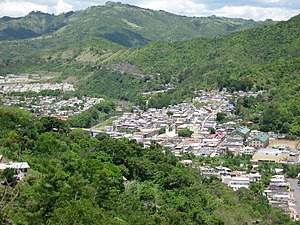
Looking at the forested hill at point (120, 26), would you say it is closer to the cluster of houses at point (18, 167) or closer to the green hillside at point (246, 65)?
the green hillside at point (246, 65)

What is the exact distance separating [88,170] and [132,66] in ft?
227

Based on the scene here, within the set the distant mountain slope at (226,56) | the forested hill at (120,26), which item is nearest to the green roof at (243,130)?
the distant mountain slope at (226,56)

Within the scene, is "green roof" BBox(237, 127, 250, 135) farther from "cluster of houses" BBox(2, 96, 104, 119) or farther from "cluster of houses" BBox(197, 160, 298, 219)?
"cluster of houses" BBox(2, 96, 104, 119)

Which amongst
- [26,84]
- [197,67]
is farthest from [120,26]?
[197,67]

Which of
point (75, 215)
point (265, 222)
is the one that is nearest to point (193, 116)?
point (265, 222)

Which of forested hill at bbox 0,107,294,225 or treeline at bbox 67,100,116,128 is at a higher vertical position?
forested hill at bbox 0,107,294,225

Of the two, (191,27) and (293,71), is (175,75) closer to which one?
(293,71)

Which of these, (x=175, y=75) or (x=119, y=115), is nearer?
(x=119, y=115)

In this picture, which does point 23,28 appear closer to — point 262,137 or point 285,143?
point 262,137

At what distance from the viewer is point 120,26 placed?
16888 centimetres

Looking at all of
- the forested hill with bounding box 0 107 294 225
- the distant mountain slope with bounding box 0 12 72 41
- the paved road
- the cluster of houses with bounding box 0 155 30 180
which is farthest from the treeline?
the distant mountain slope with bounding box 0 12 72 41

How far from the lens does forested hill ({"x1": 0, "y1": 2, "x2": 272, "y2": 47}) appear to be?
528 feet

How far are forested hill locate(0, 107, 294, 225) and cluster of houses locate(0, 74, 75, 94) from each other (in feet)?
176

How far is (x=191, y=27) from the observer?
192 m
